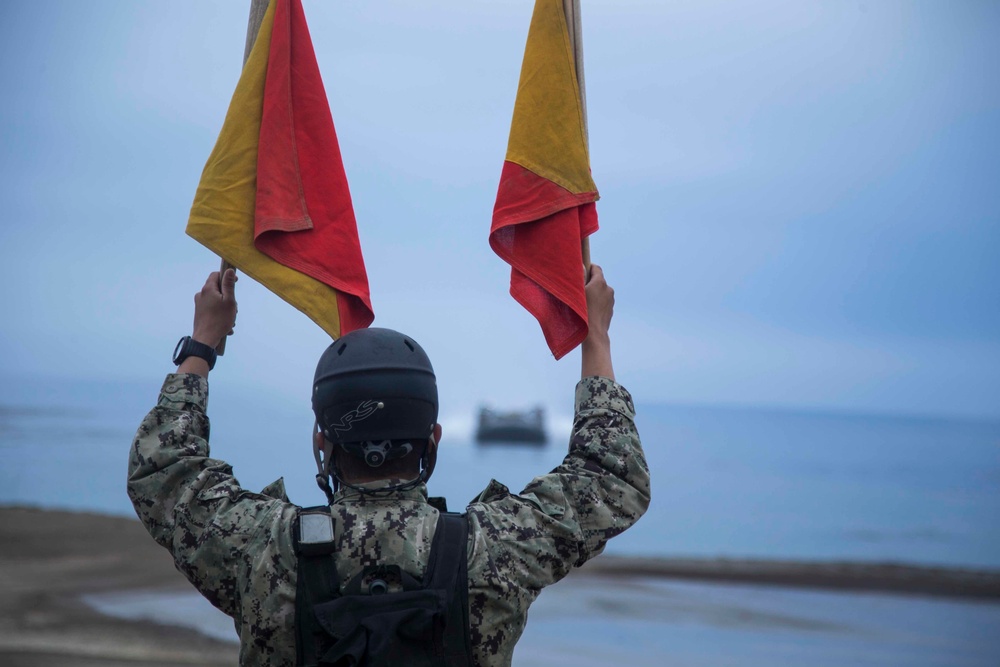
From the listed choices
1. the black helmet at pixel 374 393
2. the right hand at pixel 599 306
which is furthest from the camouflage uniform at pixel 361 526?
the right hand at pixel 599 306

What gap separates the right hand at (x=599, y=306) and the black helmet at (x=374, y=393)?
66 cm

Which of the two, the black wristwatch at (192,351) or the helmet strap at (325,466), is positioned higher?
the black wristwatch at (192,351)

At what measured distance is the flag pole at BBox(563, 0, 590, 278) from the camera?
3.49m

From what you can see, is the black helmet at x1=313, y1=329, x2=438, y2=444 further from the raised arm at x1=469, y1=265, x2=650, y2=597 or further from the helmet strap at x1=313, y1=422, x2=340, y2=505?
the raised arm at x1=469, y1=265, x2=650, y2=597

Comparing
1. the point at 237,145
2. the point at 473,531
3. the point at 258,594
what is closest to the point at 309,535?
the point at 258,594

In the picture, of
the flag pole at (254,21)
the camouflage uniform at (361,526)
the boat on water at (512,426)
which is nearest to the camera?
the camouflage uniform at (361,526)

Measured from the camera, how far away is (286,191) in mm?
3443

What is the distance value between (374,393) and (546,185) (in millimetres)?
1172

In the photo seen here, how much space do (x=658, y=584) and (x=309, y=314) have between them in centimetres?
1313

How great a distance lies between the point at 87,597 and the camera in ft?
40.2

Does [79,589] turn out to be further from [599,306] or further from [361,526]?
[361,526]

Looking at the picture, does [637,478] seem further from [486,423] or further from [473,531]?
[486,423]

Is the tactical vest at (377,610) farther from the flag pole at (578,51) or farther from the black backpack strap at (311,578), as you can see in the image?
the flag pole at (578,51)

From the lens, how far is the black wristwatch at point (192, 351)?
109 inches
